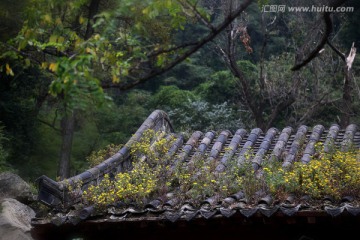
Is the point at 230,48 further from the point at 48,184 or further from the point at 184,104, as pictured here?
the point at 48,184

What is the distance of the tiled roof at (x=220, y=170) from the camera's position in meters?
6.14

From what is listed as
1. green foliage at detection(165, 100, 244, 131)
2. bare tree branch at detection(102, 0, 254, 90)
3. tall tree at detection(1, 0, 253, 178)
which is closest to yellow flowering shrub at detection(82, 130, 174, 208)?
tall tree at detection(1, 0, 253, 178)

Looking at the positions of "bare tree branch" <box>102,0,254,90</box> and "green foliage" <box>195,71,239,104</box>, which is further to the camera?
"green foliage" <box>195,71,239,104</box>

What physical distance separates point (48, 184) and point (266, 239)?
267 centimetres

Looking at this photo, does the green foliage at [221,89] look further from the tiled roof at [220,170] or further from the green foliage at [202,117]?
the tiled roof at [220,170]

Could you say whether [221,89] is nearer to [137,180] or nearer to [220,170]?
[220,170]

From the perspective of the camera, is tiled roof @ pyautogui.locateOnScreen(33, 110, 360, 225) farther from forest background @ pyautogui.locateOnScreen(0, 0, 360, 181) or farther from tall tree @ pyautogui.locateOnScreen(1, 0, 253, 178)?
forest background @ pyautogui.locateOnScreen(0, 0, 360, 181)

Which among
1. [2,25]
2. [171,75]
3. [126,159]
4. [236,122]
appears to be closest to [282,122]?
[236,122]

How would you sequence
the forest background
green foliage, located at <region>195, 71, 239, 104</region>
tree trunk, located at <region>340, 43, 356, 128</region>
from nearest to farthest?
the forest background < tree trunk, located at <region>340, 43, 356, 128</region> < green foliage, located at <region>195, 71, 239, 104</region>

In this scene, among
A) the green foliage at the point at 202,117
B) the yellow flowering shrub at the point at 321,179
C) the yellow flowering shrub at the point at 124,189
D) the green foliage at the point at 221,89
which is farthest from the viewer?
→ the green foliage at the point at 221,89

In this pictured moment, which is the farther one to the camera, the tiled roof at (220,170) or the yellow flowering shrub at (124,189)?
the yellow flowering shrub at (124,189)

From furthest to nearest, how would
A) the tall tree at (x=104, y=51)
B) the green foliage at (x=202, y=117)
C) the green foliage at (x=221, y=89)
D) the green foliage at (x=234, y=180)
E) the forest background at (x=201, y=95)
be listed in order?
the green foliage at (x=221, y=89) < the green foliage at (x=202, y=117) < the forest background at (x=201, y=95) < the green foliage at (x=234, y=180) < the tall tree at (x=104, y=51)

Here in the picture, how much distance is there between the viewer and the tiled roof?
614 cm

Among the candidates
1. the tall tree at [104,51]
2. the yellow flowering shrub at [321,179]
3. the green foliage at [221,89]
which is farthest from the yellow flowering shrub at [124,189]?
the green foliage at [221,89]
